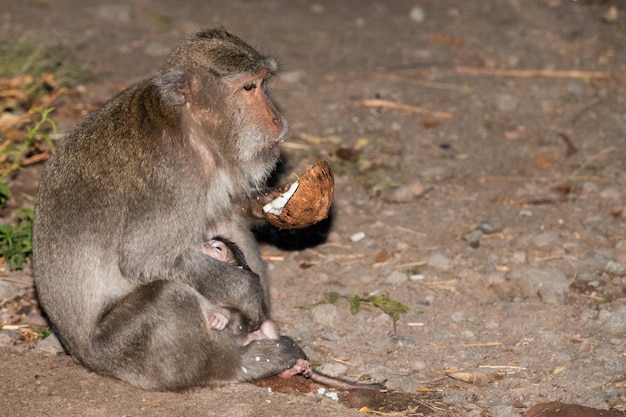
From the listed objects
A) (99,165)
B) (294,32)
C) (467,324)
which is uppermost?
(99,165)

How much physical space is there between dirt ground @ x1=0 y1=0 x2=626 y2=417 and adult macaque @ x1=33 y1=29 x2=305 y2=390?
238 millimetres

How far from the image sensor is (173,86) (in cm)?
471

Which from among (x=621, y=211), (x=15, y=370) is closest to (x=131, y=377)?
(x=15, y=370)

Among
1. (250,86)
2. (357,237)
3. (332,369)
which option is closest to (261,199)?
(250,86)

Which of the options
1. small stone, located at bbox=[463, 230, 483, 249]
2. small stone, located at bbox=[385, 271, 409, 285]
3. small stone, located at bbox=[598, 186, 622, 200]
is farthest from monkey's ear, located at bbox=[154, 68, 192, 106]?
small stone, located at bbox=[598, 186, 622, 200]

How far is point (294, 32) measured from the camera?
366 inches

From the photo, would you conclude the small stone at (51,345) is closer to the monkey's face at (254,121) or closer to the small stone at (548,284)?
the monkey's face at (254,121)

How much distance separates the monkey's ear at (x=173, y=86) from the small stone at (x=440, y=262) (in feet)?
6.79

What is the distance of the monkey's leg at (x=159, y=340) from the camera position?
4.66 m

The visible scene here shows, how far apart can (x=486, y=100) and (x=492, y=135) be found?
0.55m

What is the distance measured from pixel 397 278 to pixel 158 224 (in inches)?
71.4

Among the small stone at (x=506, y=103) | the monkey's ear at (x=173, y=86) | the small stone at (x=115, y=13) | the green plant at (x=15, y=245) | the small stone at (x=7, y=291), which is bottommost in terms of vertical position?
the small stone at (x=7, y=291)

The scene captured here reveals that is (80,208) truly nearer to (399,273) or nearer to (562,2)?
(399,273)

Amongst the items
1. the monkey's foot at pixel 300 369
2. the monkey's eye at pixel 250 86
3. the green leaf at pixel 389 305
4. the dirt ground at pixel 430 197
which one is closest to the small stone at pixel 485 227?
the dirt ground at pixel 430 197
